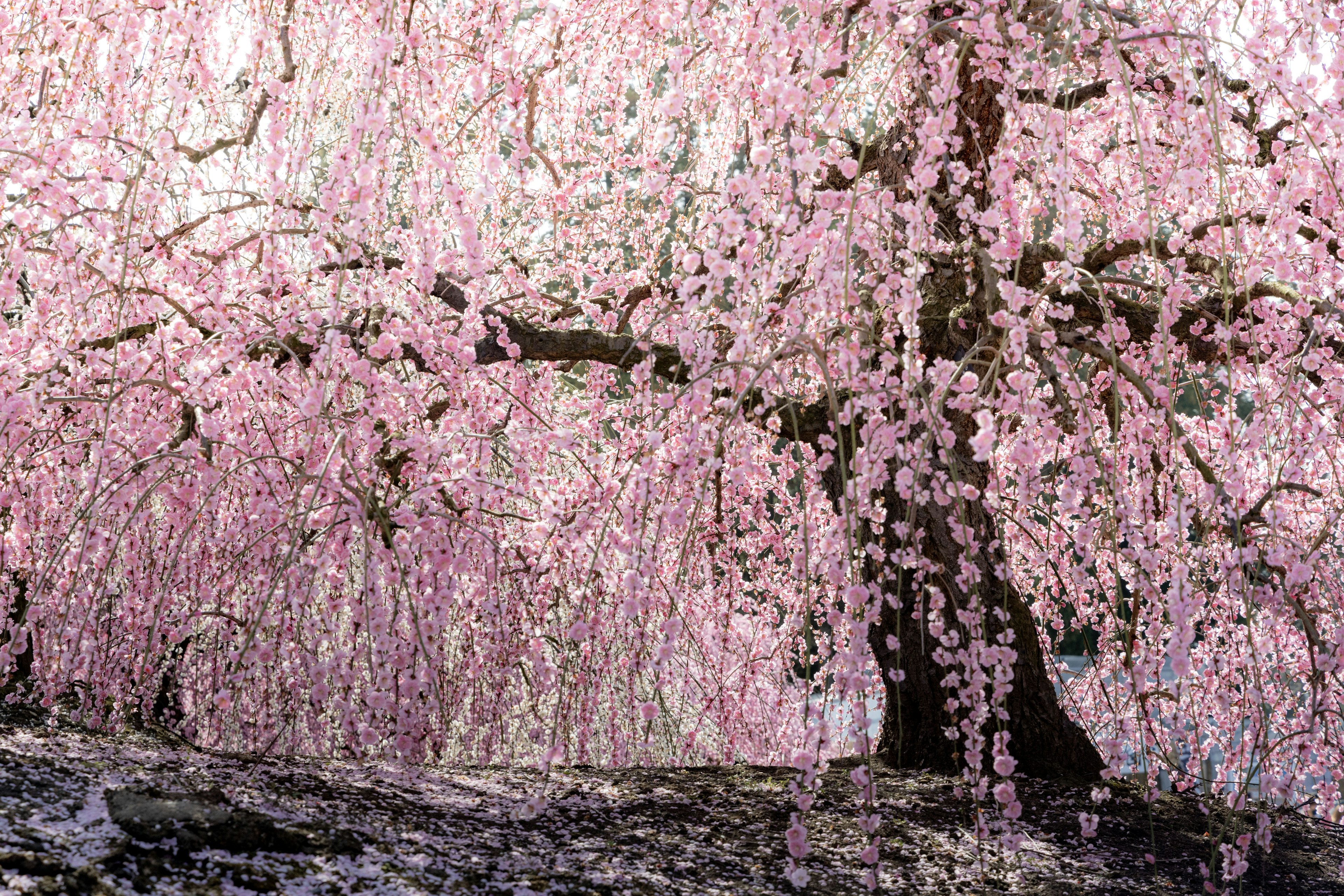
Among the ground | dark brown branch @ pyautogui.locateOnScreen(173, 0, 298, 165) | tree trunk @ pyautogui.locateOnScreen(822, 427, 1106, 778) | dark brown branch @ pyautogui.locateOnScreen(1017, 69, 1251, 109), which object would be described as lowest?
the ground

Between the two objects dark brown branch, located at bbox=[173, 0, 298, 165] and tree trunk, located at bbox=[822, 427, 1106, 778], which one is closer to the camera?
dark brown branch, located at bbox=[173, 0, 298, 165]

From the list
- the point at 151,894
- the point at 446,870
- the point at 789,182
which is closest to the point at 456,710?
the point at 446,870

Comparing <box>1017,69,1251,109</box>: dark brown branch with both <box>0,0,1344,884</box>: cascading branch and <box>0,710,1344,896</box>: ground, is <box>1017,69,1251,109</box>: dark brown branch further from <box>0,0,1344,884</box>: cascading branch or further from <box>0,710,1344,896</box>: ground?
<box>0,710,1344,896</box>: ground

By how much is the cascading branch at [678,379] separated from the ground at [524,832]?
0.58ft

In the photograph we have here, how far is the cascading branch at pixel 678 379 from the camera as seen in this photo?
2789 millimetres

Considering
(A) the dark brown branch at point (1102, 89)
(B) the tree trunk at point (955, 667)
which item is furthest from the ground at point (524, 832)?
(A) the dark brown branch at point (1102, 89)

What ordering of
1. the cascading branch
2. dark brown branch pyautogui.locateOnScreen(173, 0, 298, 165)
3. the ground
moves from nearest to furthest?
the ground, the cascading branch, dark brown branch pyautogui.locateOnScreen(173, 0, 298, 165)

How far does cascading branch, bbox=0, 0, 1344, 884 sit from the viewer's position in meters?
2.79

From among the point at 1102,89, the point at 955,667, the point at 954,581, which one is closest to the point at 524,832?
the point at 955,667

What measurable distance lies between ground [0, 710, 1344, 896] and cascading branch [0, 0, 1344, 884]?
18cm

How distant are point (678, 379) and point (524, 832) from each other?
1779 millimetres

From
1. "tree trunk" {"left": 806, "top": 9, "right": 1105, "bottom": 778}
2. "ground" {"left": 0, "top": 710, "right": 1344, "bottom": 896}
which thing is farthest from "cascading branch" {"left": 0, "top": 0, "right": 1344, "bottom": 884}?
"ground" {"left": 0, "top": 710, "right": 1344, "bottom": 896}

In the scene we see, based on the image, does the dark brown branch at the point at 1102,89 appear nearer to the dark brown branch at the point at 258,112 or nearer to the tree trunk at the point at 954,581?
the tree trunk at the point at 954,581

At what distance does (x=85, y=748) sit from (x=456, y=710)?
1.38 m
